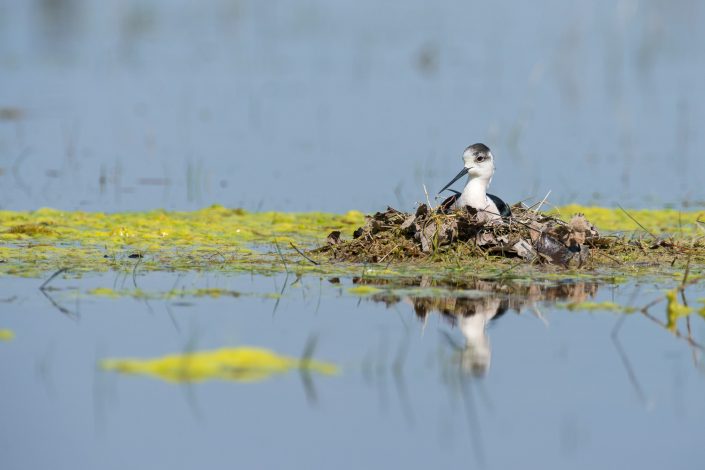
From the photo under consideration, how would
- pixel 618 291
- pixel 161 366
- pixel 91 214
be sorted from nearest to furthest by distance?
1. pixel 161 366
2. pixel 618 291
3. pixel 91 214

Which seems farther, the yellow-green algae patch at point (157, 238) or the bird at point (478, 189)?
the bird at point (478, 189)

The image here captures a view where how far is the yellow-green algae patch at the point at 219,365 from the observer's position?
673cm

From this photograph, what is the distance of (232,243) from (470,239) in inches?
85.2

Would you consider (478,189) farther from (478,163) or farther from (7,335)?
(7,335)

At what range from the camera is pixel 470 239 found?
10258 mm

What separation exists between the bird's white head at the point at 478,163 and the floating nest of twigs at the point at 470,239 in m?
0.49

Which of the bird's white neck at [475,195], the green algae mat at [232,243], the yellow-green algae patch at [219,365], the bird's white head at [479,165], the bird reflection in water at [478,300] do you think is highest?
the bird's white head at [479,165]

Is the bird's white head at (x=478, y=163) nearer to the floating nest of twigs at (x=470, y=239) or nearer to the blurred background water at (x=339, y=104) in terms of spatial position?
the floating nest of twigs at (x=470, y=239)

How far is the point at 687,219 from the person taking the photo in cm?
1295

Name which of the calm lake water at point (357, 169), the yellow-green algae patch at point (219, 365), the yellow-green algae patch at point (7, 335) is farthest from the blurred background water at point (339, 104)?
the yellow-green algae patch at point (219, 365)

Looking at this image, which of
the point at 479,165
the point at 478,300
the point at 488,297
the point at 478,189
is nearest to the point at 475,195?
the point at 478,189

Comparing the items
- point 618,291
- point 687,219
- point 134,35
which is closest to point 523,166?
point 687,219

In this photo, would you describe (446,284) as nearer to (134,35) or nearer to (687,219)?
(687,219)

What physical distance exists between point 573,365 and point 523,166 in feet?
31.6
